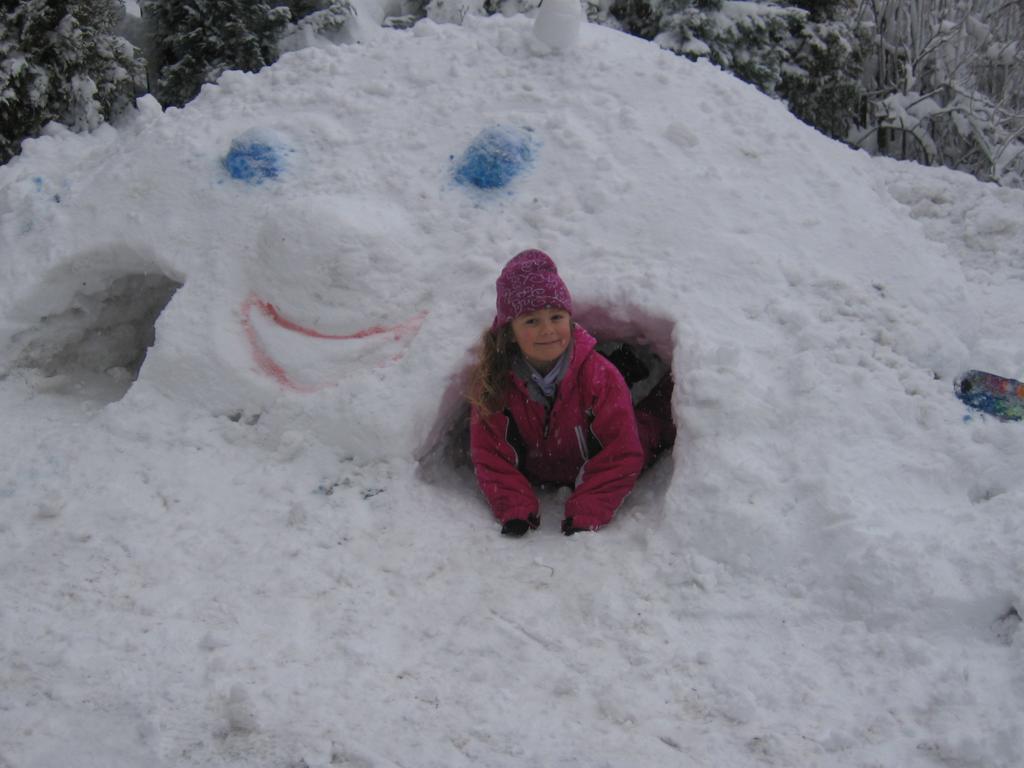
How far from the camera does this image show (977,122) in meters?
6.86

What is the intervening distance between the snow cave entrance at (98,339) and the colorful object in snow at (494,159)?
1510mm

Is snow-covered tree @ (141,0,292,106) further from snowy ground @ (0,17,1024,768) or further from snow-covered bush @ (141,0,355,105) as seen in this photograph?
snowy ground @ (0,17,1024,768)

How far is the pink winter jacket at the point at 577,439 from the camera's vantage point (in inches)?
119

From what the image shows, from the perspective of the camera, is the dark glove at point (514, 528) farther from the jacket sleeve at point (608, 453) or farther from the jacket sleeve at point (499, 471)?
the jacket sleeve at point (608, 453)

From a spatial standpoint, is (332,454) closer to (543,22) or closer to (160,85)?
(543,22)

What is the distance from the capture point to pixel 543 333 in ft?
9.75

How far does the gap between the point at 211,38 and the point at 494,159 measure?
3.78 m

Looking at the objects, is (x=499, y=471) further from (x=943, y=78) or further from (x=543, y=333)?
(x=943, y=78)

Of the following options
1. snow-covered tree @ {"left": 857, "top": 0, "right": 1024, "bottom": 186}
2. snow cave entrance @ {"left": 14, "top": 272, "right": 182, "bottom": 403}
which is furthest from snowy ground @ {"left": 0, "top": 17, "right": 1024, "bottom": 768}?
snow-covered tree @ {"left": 857, "top": 0, "right": 1024, "bottom": 186}

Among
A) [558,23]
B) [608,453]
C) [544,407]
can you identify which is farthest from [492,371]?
[558,23]

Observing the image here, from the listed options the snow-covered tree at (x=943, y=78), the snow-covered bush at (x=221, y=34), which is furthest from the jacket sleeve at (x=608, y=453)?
the snow-covered tree at (x=943, y=78)

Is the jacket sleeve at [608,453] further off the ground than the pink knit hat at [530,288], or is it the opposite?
the pink knit hat at [530,288]

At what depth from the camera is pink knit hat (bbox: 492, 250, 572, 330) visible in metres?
2.96

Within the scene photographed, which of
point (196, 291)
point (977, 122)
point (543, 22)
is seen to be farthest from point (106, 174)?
point (977, 122)
